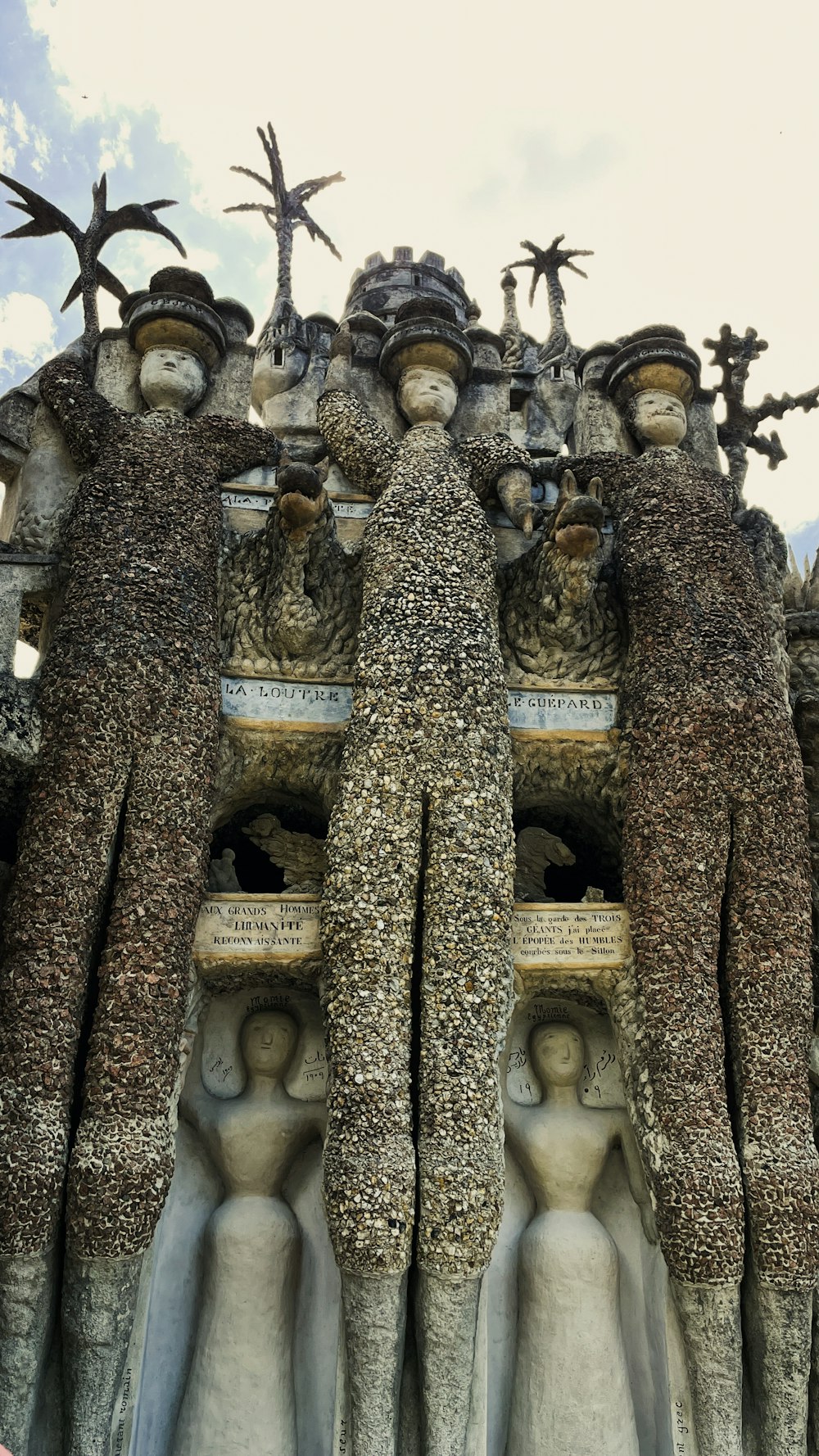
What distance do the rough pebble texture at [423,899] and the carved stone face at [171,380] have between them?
1.93 metres

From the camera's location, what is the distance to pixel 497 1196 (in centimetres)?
563

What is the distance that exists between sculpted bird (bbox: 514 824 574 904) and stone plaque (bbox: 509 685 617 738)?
1.08 m

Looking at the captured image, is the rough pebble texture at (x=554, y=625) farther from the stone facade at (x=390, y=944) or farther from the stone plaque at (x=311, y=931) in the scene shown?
the stone plaque at (x=311, y=931)

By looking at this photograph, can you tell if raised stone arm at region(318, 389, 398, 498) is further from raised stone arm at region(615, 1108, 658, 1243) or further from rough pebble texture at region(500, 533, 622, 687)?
raised stone arm at region(615, 1108, 658, 1243)

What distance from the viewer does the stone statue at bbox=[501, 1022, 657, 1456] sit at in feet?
19.9

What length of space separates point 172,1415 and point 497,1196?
2.40m

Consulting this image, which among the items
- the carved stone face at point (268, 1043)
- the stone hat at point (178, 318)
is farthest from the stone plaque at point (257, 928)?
the stone hat at point (178, 318)

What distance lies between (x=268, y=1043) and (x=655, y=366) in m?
6.31

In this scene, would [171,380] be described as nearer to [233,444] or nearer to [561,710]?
[233,444]

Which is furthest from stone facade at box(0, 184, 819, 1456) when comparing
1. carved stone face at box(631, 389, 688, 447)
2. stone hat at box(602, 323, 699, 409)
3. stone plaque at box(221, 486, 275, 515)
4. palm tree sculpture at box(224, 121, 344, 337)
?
palm tree sculpture at box(224, 121, 344, 337)

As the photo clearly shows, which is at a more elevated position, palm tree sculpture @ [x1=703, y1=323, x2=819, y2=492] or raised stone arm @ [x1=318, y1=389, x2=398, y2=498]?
palm tree sculpture @ [x1=703, y1=323, x2=819, y2=492]

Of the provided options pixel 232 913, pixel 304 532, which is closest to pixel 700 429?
pixel 304 532

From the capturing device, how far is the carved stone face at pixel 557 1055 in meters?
6.85

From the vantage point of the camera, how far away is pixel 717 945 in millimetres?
6426
